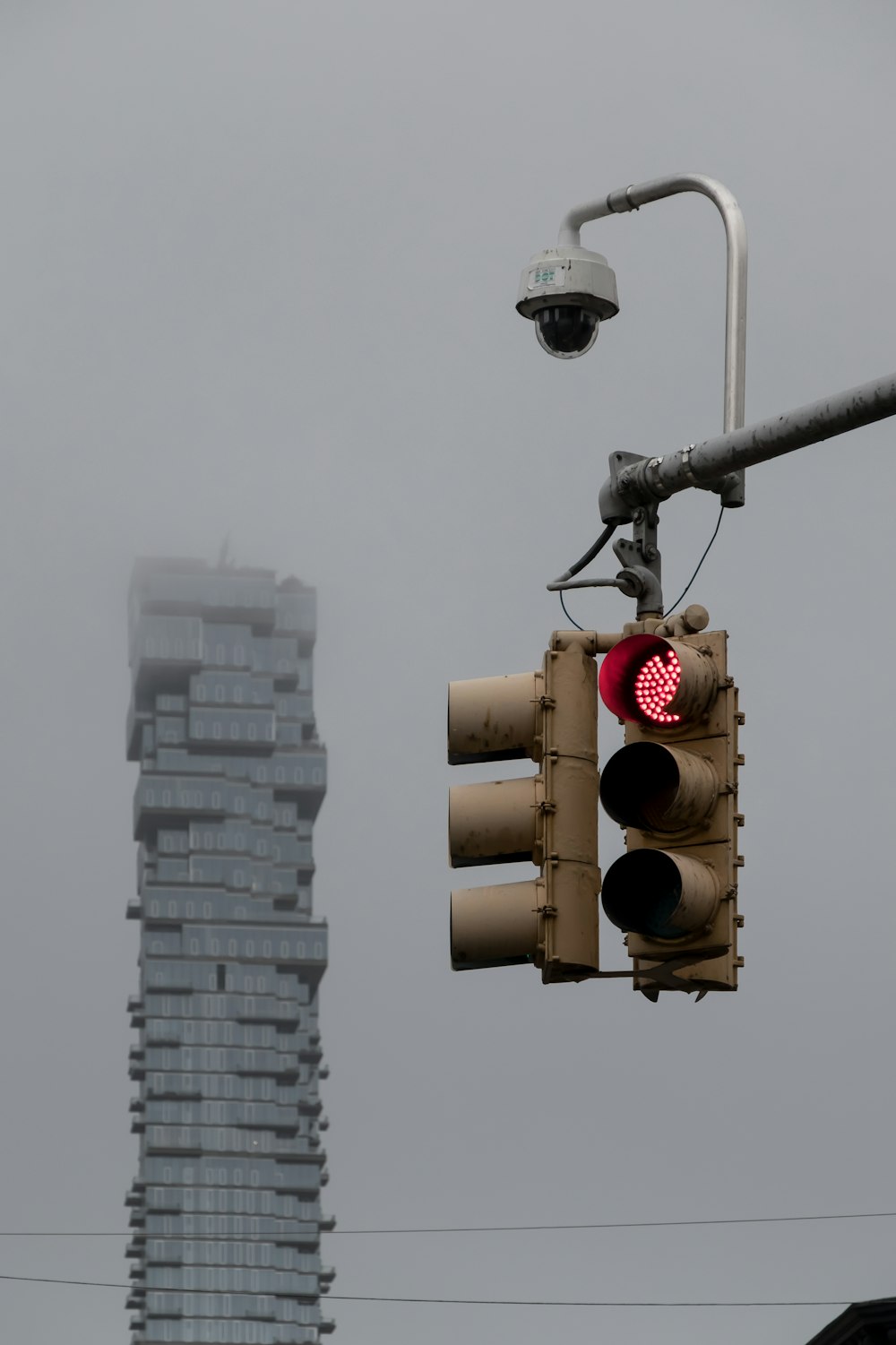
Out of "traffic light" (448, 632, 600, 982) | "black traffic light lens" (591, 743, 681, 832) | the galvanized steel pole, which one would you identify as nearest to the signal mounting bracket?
the galvanized steel pole

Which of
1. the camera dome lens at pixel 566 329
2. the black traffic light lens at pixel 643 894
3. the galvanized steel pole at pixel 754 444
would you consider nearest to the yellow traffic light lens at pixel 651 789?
the black traffic light lens at pixel 643 894

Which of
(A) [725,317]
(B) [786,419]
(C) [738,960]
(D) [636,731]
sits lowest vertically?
(C) [738,960]

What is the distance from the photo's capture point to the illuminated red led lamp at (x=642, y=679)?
9.83 m

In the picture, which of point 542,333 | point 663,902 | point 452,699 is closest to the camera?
point 663,902

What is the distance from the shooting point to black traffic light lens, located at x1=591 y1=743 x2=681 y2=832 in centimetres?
961

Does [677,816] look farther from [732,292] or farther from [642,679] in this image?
[732,292]

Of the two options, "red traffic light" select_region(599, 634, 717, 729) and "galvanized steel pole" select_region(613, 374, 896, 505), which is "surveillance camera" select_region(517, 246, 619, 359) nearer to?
"galvanized steel pole" select_region(613, 374, 896, 505)

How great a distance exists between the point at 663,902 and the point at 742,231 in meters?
2.92

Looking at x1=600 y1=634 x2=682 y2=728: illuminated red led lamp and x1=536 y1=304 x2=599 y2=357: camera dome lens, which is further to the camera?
x1=536 y1=304 x2=599 y2=357: camera dome lens

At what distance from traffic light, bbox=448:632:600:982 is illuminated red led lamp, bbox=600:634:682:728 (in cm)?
12

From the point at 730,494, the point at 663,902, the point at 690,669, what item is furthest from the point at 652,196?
the point at 663,902

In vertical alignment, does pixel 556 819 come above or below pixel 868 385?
below

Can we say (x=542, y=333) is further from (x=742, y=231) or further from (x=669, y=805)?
(x=669, y=805)

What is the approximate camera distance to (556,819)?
9.73 meters
